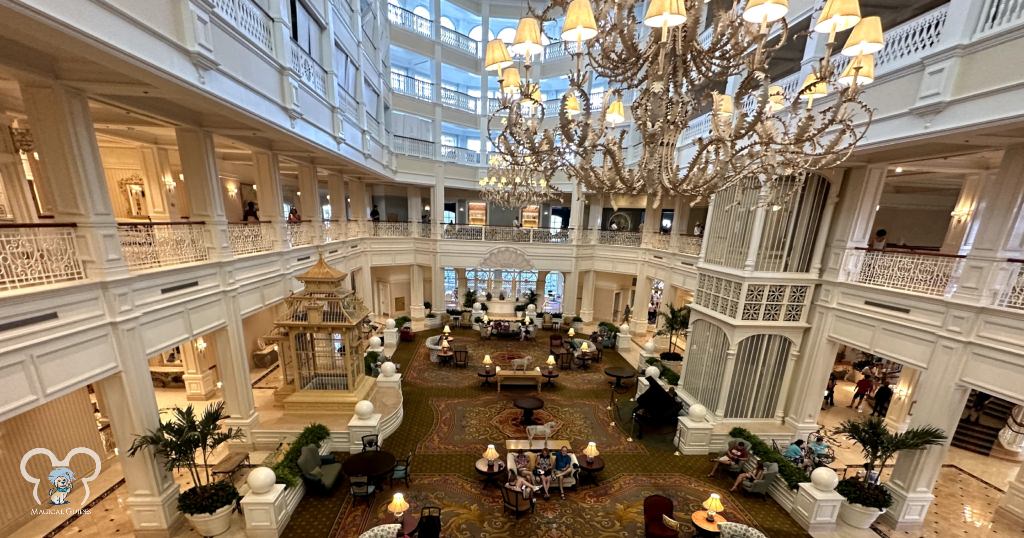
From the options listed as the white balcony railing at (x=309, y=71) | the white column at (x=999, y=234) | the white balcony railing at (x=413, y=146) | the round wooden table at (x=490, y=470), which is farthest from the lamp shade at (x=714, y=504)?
the white balcony railing at (x=413, y=146)

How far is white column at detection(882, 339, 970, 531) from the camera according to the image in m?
5.93

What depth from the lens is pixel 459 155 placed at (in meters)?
17.0

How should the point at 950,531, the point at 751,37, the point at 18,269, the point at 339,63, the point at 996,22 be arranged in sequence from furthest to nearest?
1. the point at 339,63
2. the point at 950,531
3. the point at 996,22
4. the point at 18,269
5. the point at 751,37

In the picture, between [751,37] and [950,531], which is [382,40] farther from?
[950,531]

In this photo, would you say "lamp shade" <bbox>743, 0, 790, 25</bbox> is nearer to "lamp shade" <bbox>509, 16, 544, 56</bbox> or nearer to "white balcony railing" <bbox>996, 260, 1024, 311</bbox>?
"lamp shade" <bbox>509, 16, 544, 56</bbox>

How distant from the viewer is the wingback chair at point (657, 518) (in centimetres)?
580

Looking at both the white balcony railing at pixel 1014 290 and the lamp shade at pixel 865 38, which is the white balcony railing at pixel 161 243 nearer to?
the lamp shade at pixel 865 38

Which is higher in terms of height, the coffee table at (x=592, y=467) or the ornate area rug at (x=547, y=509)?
the coffee table at (x=592, y=467)

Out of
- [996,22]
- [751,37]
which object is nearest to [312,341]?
[751,37]

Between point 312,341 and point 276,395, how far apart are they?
182 centimetres

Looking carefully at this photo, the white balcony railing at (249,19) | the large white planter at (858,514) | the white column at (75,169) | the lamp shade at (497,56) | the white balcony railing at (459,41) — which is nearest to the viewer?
the lamp shade at (497,56)

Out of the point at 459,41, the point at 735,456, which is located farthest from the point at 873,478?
the point at 459,41

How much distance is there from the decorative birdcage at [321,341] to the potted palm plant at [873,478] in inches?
395

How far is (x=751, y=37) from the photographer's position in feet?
10.1
